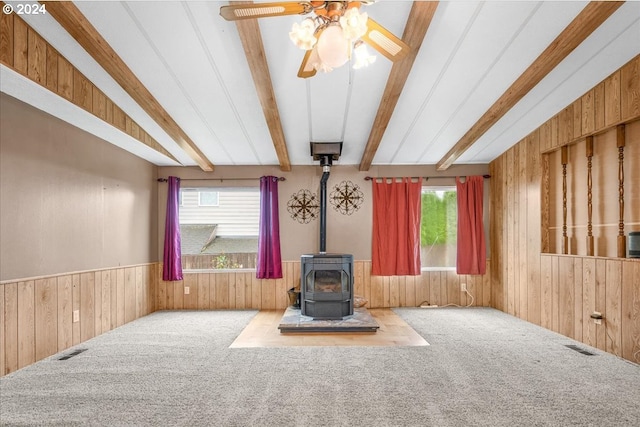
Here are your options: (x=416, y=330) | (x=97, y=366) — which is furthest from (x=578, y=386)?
(x=97, y=366)

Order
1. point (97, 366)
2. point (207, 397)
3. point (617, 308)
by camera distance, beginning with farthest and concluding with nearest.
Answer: point (617, 308), point (97, 366), point (207, 397)

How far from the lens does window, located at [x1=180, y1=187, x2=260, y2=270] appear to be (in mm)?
6078

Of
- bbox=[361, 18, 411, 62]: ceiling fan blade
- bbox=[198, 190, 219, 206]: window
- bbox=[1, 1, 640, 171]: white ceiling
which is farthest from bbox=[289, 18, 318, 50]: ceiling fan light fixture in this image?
bbox=[198, 190, 219, 206]: window

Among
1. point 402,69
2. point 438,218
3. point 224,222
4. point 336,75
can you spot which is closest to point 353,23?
point 402,69

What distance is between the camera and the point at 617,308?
10.9 feet

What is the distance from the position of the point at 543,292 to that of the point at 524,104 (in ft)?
7.08

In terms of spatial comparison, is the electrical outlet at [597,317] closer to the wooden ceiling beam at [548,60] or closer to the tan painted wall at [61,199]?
the wooden ceiling beam at [548,60]

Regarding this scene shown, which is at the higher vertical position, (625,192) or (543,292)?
(625,192)

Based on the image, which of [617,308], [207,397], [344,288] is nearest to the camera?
[207,397]

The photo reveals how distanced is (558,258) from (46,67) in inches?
201

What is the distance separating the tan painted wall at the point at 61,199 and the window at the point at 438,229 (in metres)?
4.37

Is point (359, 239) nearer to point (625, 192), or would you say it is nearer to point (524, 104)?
point (524, 104)

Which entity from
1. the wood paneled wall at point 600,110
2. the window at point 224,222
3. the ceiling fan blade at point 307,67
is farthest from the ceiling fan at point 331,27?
the window at point 224,222

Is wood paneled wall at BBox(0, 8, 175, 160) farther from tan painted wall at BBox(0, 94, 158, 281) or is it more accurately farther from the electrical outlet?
the electrical outlet
